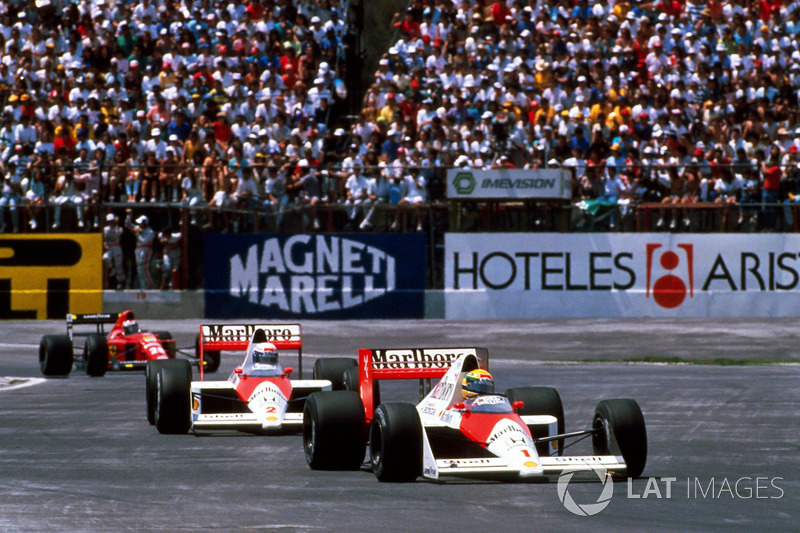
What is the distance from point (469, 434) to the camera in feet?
→ 30.8

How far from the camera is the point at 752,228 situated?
78.4 feet

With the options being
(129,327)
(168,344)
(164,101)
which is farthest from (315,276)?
(168,344)

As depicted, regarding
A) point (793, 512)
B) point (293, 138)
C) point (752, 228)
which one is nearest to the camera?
→ point (793, 512)

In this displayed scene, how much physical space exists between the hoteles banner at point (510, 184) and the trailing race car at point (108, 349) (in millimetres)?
6722

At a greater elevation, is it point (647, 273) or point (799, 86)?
point (799, 86)

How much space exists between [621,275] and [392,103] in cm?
578

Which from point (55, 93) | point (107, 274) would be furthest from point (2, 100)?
point (107, 274)

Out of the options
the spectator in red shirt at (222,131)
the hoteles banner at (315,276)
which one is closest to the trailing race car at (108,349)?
the hoteles banner at (315,276)

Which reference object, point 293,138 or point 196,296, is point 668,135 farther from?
point 196,296

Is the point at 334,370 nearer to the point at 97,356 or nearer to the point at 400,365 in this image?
the point at 400,365

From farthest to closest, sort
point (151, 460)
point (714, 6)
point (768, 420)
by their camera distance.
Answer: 1. point (714, 6)
2. point (768, 420)
3. point (151, 460)

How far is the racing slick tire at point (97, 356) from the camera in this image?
18.4 m

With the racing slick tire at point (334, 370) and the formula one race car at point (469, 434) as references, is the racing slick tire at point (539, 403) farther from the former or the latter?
the racing slick tire at point (334, 370)

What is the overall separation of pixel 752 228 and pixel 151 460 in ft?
51.3
